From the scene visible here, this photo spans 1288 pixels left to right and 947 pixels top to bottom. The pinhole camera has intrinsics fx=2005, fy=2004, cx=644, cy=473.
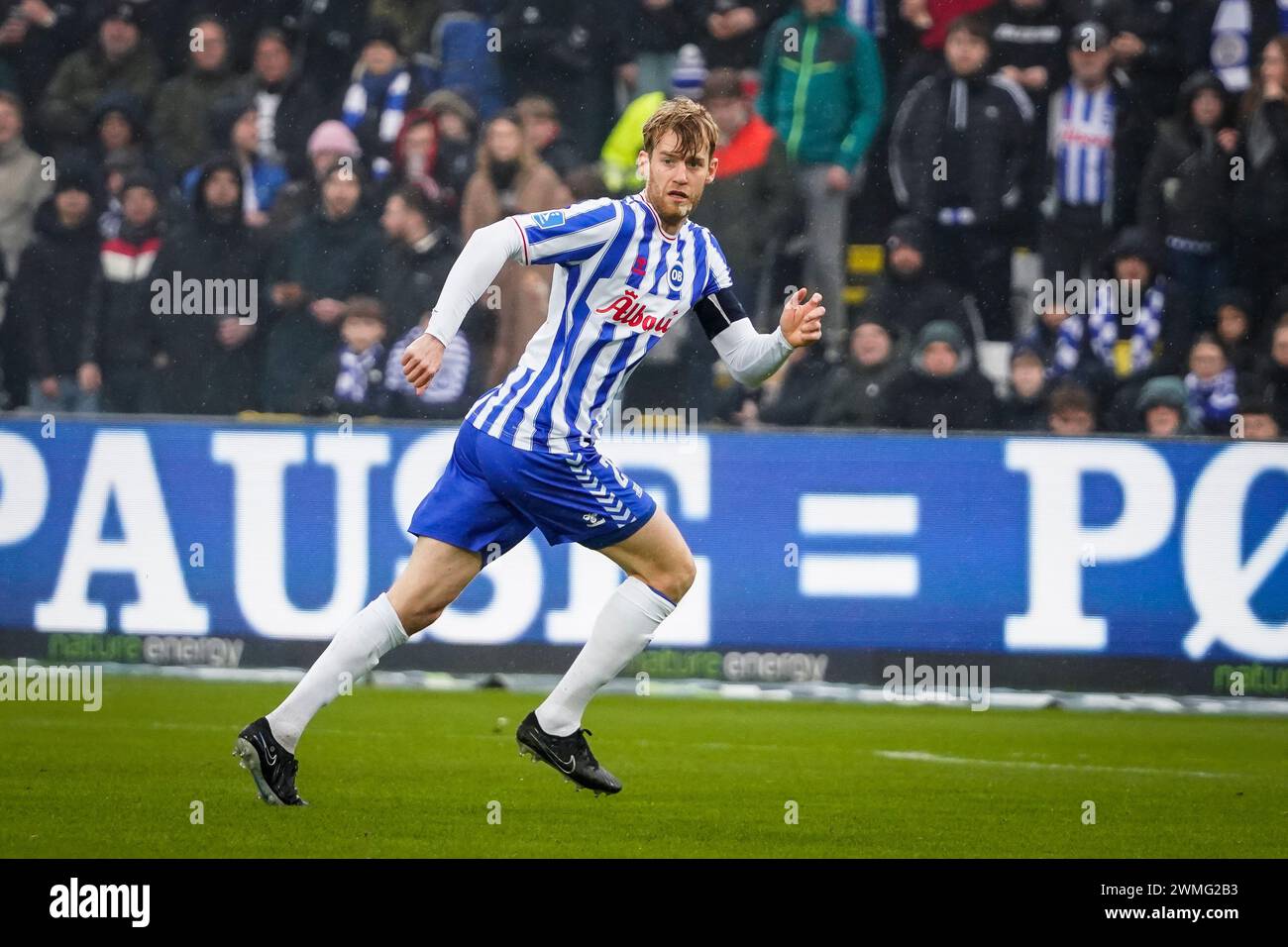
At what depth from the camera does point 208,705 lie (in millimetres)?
9234

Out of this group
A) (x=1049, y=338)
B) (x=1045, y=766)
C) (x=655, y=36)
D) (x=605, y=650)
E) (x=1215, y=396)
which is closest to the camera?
(x=605, y=650)

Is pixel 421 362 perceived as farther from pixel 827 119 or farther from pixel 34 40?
pixel 34 40

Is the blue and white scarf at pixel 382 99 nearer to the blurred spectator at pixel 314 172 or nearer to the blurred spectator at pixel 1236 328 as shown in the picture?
the blurred spectator at pixel 314 172

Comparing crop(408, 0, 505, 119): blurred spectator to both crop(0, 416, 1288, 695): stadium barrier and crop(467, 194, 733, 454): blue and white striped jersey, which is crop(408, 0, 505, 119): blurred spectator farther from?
crop(467, 194, 733, 454): blue and white striped jersey

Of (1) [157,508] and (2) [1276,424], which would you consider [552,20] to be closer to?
(1) [157,508]

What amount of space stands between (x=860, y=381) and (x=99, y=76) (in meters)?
4.96

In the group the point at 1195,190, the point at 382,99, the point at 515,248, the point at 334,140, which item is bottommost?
the point at 515,248

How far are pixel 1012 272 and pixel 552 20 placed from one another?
3.06 meters

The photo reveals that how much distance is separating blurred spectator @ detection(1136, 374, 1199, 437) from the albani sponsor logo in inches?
192

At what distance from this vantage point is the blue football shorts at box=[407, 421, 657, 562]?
241 inches

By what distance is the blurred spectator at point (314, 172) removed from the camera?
1152cm

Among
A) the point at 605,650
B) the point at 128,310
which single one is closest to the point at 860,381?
the point at 128,310

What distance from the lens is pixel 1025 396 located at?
10.6 m

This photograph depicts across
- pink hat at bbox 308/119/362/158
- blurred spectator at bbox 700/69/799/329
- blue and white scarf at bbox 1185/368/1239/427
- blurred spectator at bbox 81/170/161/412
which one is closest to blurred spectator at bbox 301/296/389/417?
blurred spectator at bbox 81/170/161/412
